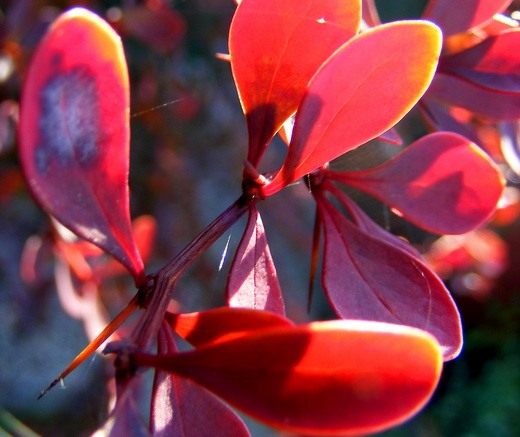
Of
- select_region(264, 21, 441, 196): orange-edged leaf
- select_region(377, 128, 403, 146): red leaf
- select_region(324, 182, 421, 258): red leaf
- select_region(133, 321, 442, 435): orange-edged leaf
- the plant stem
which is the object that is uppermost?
select_region(264, 21, 441, 196): orange-edged leaf

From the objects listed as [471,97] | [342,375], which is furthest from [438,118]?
[342,375]

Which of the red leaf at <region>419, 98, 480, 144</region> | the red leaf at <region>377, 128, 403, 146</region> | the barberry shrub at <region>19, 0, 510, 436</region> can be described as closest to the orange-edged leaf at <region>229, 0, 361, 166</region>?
the barberry shrub at <region>19, 0, 510, 436</region>

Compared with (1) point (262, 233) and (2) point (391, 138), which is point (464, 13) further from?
(1) point (262, 233)

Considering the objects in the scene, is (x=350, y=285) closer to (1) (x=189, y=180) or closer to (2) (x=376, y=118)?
(2) (x=376, y=118)

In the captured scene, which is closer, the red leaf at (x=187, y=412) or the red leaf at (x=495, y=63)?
the red leaf at (x=187, y=412)

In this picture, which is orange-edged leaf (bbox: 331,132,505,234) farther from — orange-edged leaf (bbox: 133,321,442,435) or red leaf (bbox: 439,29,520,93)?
orange-edged leaf (bbox: 133,321,442,435)

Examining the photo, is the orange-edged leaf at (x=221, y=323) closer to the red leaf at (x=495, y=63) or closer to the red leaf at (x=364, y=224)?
the red leaf at (x=364, y=224)

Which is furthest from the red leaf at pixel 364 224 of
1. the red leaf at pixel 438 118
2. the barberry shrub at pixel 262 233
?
the red leaf at pixel 438 118

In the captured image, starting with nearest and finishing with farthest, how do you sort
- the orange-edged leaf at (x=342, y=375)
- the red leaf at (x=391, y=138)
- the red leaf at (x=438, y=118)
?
the orange-edged leaf at (x=342, y=375) → the red leaf at (x=391, y=138) → the red leaf at (x=438, y=118)
